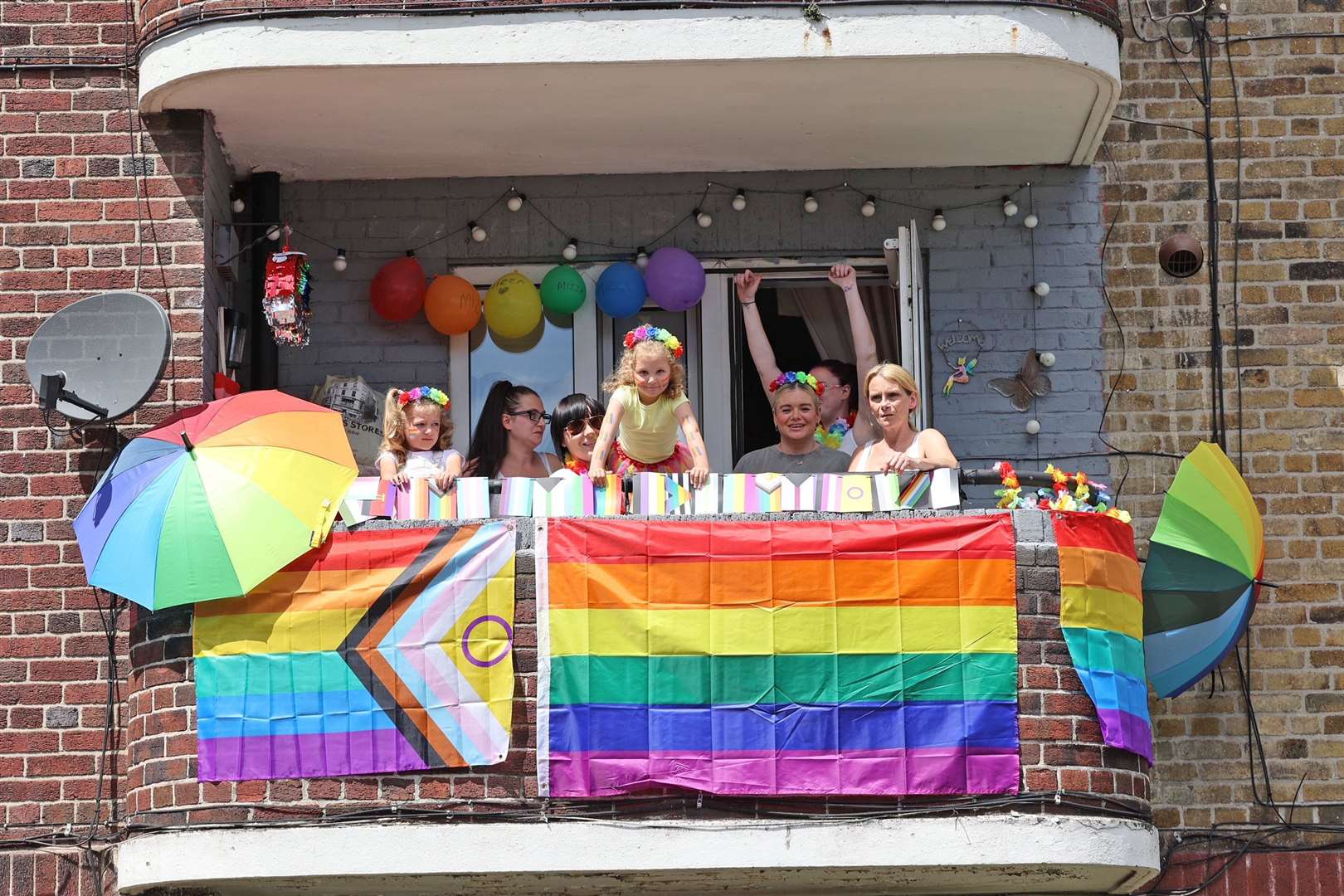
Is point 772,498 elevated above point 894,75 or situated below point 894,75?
below

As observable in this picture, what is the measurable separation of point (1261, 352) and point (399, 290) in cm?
441

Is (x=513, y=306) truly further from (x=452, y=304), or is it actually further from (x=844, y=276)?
(x=844, y=276)

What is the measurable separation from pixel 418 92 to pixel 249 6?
89 centimetres

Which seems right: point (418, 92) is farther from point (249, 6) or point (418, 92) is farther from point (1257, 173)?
point (1257, 173)

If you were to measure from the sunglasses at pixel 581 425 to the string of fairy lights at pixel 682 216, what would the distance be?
49.0 inches

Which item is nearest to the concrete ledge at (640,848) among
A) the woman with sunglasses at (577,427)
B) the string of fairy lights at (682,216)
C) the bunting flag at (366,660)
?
the bunting flag at (366,660)

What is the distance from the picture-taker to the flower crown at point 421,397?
1070cm

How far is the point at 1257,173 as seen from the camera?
1188 centimetres

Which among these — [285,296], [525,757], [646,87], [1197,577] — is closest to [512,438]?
[285,296]

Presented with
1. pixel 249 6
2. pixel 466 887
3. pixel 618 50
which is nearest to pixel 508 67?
pixel 618 50

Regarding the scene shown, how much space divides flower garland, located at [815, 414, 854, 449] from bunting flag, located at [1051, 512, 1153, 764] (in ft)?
5.13

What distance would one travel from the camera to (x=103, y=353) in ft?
34.2

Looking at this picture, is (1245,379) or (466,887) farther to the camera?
(1245,379)

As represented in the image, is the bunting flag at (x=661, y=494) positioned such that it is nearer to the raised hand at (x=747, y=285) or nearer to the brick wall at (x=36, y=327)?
the raised hand at (x=747, y=285)
